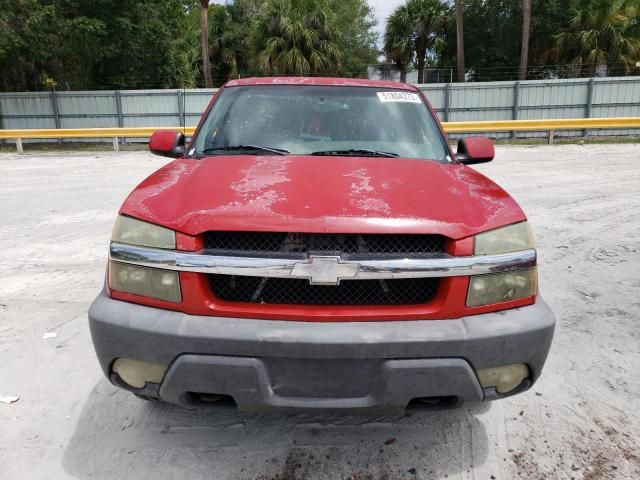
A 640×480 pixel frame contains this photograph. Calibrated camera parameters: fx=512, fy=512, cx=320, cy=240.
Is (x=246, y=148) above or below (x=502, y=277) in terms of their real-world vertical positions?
above

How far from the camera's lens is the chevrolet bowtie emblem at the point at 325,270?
6.39 feet

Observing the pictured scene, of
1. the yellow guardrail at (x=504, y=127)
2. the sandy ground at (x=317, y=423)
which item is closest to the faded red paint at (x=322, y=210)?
the sandy ground at (x=317, y=423)

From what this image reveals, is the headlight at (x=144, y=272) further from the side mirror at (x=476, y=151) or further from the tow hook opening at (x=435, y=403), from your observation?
the side mirror at (x=476, y=151)

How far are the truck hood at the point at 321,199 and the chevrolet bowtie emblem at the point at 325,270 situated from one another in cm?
12

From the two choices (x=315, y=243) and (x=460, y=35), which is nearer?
(x=315, y=243)

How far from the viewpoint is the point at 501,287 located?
6.82ft

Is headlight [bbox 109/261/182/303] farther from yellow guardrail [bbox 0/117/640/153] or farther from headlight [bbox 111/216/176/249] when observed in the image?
yellow guardrail [bbox 0/117/640/153]

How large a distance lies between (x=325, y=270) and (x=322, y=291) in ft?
0.42

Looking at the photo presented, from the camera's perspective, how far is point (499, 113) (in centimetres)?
1981

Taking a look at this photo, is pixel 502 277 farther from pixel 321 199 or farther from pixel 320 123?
pixel 320 123

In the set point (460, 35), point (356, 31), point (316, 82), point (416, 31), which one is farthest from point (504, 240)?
point (356, 31)

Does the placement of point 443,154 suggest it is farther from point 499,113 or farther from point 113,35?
point 113,35

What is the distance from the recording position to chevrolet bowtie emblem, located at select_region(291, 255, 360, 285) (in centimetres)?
195

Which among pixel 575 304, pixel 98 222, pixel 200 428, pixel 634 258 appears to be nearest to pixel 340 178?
pixel 200 428
